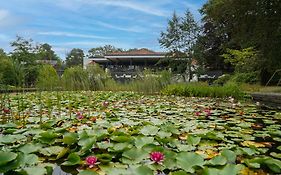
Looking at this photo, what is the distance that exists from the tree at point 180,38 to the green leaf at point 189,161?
59.3 feet

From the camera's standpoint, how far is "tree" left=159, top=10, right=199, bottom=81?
1975cm

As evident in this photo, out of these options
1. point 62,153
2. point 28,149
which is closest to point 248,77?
point 62,153

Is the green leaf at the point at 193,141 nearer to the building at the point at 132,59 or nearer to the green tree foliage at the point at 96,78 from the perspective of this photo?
the green tree foliage at the point at 96,78

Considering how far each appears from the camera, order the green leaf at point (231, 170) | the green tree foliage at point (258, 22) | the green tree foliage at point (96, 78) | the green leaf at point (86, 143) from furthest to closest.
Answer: the green tree foliage at point (96, 78), the green tree foliage at point (258, 22), the green leaf at point (86, 143), the green leaf at point (231, 170)

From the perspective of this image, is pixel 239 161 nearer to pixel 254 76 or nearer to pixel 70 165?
pixel 70 165

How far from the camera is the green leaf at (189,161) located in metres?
1.67

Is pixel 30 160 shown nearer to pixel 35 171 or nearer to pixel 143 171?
pixel 35 171

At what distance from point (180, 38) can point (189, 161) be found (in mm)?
18655

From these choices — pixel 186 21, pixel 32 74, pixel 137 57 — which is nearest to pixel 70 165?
pixel 32 74

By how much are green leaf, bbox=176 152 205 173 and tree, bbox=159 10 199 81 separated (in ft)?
59.3

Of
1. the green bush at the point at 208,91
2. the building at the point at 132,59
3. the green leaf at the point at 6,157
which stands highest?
the building at the point at 132,59

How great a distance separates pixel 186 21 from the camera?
1994 cm

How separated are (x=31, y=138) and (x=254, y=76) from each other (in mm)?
13595

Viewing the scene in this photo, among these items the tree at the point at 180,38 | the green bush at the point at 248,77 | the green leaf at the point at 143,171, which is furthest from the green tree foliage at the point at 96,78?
the green leaf at the point at 143,171
